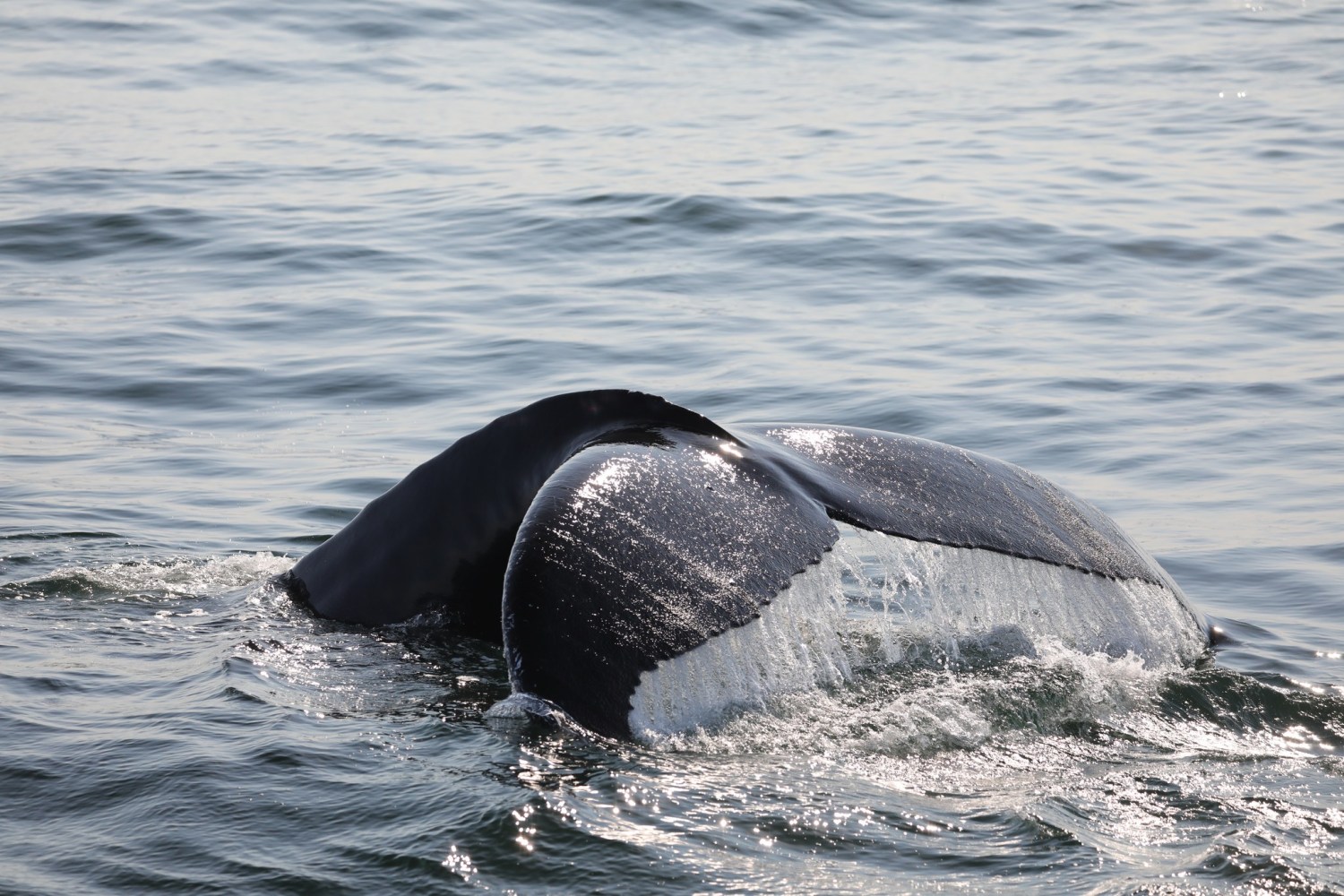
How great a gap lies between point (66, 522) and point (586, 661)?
3.97 metres

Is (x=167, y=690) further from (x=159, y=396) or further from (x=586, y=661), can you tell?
(x=159, y=396)

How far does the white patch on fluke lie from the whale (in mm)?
20

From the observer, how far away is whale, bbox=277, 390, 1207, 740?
3.34 meters

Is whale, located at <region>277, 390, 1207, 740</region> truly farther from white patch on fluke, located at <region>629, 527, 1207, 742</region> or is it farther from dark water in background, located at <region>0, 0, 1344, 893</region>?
dark water in background, located at <region>0, 0, 1344, 893</region>

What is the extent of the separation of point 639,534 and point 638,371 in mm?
5992

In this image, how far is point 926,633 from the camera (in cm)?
511

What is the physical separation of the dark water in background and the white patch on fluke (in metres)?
0.11

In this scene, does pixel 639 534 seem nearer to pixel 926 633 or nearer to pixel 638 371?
pixel 926 633

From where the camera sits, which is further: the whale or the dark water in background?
the dark water in background

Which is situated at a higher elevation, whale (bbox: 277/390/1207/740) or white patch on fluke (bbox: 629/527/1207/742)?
whale (bbox: 277/390/1207/740)

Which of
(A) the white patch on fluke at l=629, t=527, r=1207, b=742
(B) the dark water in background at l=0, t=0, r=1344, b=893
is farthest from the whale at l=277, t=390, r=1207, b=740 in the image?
(B) the dark water in background at l=0, t=0, r=1344, b=893

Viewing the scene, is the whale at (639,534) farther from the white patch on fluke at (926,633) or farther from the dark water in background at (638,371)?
the dark water in background at (638,371)

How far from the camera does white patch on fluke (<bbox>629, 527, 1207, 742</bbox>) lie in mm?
3498

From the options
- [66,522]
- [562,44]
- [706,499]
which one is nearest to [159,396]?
[66,522]
